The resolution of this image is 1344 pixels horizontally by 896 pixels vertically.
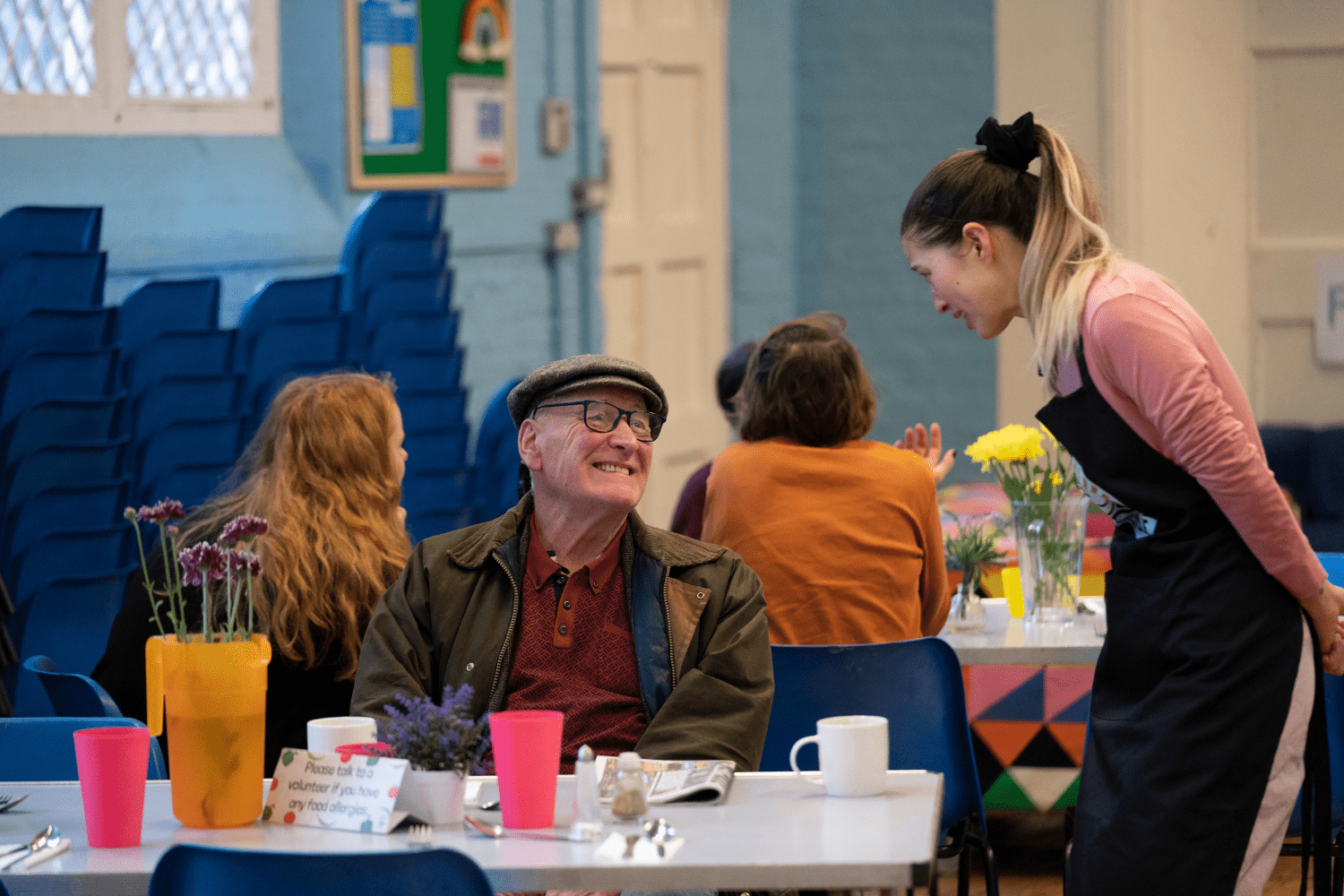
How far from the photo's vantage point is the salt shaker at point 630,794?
1705mm

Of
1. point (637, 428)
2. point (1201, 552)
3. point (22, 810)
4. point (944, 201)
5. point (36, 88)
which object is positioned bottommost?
point (22, 810)

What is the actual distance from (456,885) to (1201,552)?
106cm

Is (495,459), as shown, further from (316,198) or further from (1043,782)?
(1043,782)

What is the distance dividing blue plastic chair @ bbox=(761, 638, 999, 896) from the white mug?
0.89 meters

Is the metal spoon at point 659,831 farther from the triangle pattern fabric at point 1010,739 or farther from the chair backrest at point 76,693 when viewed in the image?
the triangle pattern fabric at point 1010,739

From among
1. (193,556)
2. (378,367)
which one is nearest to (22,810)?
(193,556)

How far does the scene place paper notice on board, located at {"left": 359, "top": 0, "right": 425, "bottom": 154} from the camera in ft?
16.8

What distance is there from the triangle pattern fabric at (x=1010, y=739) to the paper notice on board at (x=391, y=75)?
271cm

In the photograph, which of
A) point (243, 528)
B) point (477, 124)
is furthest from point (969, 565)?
point (477, 124)

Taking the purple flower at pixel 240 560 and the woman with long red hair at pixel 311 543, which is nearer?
the purple flower at pixel 240 560

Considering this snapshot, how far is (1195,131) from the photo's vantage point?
7059 millimetres

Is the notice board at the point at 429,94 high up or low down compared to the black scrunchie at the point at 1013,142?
up

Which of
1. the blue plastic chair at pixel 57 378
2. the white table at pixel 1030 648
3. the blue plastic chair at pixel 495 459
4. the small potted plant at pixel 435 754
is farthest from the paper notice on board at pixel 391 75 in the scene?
the small potted plant at pixel 435 754

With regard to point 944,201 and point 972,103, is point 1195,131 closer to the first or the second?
point 972,103
